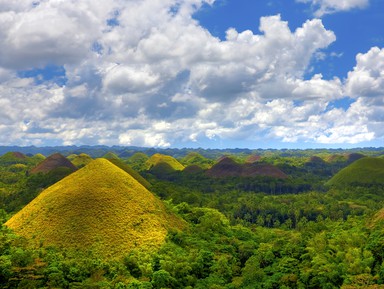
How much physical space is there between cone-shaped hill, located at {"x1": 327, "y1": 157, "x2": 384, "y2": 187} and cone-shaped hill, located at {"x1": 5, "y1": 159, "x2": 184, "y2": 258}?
423ft

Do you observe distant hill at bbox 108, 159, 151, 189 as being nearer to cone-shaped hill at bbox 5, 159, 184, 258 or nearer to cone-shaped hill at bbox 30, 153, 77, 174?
cone-shaped hill at bbox 5, 159, 184, 258

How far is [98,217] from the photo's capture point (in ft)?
202

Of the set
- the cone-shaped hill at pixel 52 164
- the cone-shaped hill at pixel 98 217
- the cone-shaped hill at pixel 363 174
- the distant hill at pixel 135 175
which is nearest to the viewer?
Answer: the cone-shaped hill at pixel 98 217

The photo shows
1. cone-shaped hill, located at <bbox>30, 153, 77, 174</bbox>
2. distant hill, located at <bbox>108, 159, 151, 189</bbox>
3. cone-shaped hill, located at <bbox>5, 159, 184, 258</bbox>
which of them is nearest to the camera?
cone-shaped hill, located at <bbox>5, 159, 184, 258</bbox>

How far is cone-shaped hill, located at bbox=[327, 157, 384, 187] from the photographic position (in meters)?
168

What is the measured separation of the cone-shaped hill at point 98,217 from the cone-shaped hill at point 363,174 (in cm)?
12894

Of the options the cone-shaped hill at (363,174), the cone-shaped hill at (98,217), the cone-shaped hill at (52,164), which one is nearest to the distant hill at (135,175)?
the cone-shaped hill at (98,217)

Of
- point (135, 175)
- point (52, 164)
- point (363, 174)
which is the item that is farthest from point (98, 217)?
point (363, 174)

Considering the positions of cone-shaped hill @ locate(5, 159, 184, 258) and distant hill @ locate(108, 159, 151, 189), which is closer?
cone-shaped hill @ locate(5, 159, 184, 258)

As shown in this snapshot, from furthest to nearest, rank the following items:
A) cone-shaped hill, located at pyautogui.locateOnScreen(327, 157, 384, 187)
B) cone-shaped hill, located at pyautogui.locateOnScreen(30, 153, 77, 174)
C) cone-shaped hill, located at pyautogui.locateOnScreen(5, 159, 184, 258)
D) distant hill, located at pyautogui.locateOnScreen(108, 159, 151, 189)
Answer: cone-shaped hill, located at pyautogui.locateOnScreen(30, 153, 77, 174) → cone-shaped hill, located at pyautogui.locateOnScreen(327, 157, 384, 187) → distant hill, located at pyautogui.locateOnScreen(108, 159, 151, 189) → cone-shaped hill, located at pyautogui.locateOnScreen(5, 159, 184, 258)

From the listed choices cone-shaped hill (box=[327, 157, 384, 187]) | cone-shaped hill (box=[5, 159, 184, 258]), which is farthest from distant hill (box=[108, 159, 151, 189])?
cone-shaped hill (box=[327, 157, 384, 187])

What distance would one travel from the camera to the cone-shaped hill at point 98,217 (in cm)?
5641

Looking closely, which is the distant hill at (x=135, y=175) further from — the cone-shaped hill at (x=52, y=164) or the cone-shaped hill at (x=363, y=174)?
the cone-shaped hill at (x=363, y=174)

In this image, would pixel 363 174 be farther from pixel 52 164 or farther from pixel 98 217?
pixel 52 164
